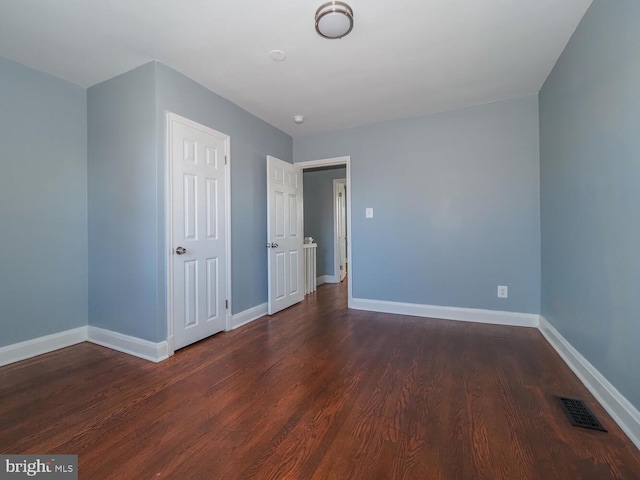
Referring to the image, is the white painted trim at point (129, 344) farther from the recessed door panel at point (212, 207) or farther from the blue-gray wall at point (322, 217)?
the blue-gray wall at point (322, 217)

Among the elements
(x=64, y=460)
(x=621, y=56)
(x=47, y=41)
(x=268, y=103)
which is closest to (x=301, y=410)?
(x=64, y=460)

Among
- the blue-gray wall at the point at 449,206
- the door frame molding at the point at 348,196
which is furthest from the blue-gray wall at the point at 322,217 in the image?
the blue-gray wall at the point at 449,206

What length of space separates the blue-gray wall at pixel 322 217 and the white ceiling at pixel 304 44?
2.89 meters

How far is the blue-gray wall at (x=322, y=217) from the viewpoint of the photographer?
5.83 meters

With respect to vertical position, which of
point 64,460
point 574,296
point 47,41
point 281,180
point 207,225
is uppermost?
point 47,41

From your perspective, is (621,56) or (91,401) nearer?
(621,56)

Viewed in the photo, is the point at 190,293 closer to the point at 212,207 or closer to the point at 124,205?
the point at 212,207

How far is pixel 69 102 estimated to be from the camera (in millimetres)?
2619

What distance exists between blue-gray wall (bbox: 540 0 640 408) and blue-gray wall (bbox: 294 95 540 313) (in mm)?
474

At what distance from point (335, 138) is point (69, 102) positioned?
282 centimetres

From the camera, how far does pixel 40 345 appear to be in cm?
242

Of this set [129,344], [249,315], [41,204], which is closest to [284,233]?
[249,315]

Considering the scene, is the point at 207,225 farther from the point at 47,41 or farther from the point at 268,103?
the point at 47,41

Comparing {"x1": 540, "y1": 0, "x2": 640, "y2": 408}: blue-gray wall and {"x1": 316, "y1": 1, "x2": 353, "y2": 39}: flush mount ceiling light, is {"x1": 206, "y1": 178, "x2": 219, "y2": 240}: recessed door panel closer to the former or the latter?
{"x1": 316, "y1": 1, "x2": 353, "y2": 39}: flush mount ceiling light
